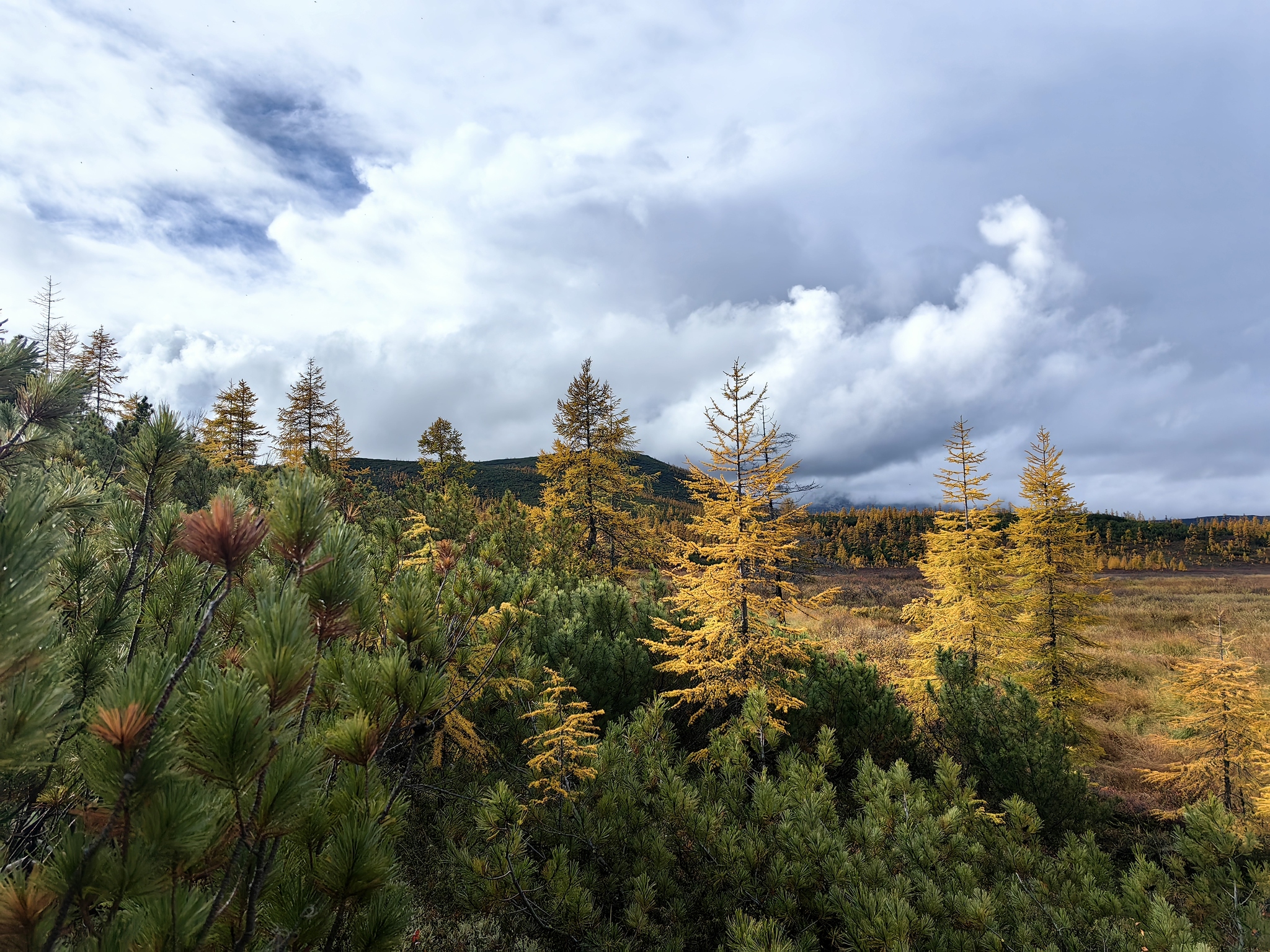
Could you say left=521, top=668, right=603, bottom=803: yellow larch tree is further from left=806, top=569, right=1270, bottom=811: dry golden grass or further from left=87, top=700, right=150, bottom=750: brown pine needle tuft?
left=806, top=569, right=1270, bottom=811: dry golden grass

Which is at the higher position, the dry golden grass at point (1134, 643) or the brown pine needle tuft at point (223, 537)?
the brown pine needle tuft at point (223, 537)

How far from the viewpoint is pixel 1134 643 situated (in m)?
22.8

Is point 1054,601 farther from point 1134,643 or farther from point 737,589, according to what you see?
point 1134,643

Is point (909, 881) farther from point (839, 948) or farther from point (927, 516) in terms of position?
point (927, 516)

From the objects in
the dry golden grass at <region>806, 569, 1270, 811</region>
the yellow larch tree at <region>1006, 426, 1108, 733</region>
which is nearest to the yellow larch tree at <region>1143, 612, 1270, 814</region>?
the dry golden grass at <region>806, 569, 1270, 811</region>

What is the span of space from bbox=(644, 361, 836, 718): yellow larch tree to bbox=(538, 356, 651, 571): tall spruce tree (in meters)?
9.68

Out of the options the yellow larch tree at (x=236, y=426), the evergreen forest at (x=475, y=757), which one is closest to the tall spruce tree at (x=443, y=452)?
the yellow larch tree at (x=236, y=426)

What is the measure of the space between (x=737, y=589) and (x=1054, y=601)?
9.96 meters

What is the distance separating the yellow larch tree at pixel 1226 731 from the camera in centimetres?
822

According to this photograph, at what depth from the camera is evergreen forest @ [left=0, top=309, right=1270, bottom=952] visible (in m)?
0.94

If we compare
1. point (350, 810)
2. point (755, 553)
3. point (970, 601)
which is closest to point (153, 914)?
point (350, 810)

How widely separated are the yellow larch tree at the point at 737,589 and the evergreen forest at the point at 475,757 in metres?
0.06

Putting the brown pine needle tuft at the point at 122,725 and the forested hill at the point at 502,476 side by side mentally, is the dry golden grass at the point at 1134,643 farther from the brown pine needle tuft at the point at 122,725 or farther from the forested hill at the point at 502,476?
the forested hill at the point at 502,476

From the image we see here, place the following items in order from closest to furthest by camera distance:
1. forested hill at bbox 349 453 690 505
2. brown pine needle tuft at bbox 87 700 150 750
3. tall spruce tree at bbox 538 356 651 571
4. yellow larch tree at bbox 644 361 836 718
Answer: brown pine needle tuft at bbox 87 700 150 750, yellow larch tree at bbox 644 361 836 718, tall spruce tree at bbox 538 356 651 571, forested hill at bbox 349 453 690 505
